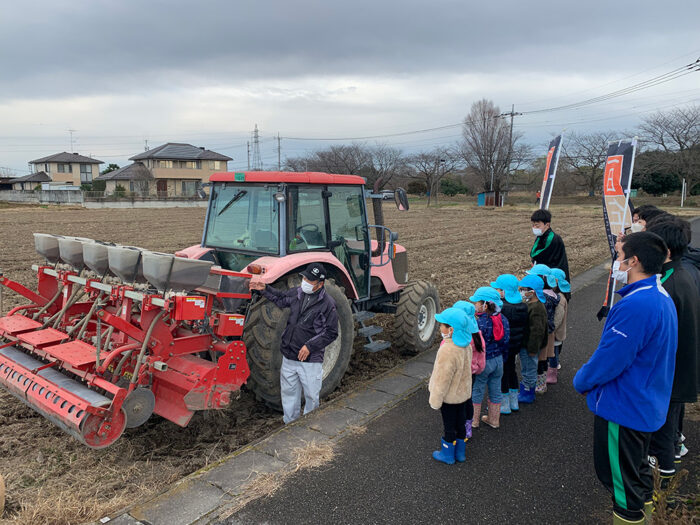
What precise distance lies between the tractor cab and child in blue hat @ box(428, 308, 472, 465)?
6.26ft

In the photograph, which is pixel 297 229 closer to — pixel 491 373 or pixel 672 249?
pixel 491 373

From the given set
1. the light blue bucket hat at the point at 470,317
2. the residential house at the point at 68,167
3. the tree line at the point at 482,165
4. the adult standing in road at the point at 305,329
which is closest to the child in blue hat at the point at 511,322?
the light blue bucket hat at the point at 470,317

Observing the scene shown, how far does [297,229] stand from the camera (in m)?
4.89

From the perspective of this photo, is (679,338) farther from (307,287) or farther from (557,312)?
(307,287)

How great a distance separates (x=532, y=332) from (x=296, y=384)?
213cm

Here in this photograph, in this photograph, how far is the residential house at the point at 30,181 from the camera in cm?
6047

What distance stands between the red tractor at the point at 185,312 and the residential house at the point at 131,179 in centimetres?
5007

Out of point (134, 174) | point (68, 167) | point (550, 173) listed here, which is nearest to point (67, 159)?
point (68, 167)

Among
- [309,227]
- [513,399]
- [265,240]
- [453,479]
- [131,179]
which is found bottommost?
[453,479]

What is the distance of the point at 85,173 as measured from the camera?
217ft

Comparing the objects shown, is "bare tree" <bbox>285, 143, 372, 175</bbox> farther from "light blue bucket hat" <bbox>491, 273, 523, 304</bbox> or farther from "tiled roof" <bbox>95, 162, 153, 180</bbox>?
"light blue bucket hat" <bbox>491, 273, 523, 304</bbox>

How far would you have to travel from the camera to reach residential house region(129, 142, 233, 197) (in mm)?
54312

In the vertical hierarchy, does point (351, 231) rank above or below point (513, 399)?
above

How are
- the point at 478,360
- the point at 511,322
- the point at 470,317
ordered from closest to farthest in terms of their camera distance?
the point at 470,317
the point at 478,360
the point at 511,322
